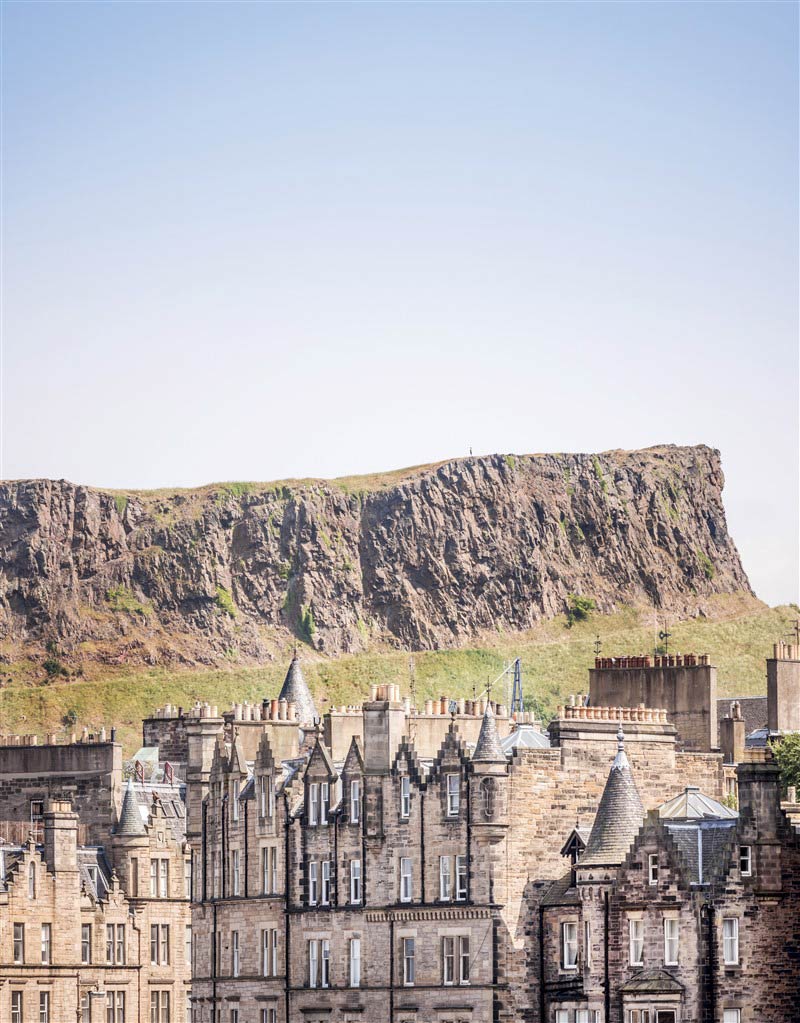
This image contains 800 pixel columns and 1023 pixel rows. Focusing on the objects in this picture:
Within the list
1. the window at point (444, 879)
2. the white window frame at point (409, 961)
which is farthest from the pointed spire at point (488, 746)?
the white window frame at point (409, 961)

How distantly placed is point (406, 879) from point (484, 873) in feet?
15.1

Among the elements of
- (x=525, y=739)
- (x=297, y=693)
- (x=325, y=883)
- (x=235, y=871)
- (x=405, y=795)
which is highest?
(x=297, y=693)

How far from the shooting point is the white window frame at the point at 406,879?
10450 centimetres

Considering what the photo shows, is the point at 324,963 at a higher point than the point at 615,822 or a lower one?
lower

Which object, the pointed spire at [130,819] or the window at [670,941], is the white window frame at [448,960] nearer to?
the window at [670,941]

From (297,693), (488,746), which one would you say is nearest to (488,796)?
(488,746)

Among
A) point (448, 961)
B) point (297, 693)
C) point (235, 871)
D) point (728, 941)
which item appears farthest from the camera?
point (297, 693)

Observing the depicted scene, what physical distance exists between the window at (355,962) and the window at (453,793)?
22.4 feet

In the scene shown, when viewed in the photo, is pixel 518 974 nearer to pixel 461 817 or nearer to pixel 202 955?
pixel 461 817

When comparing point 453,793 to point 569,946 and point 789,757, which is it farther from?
point 789,757

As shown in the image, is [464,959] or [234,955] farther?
[234,955]

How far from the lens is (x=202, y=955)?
374ft

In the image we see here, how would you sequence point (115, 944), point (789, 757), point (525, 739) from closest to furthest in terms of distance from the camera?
point (789, 757) → point (525, 739) → point (115, 944)

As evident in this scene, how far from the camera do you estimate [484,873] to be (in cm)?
10094
